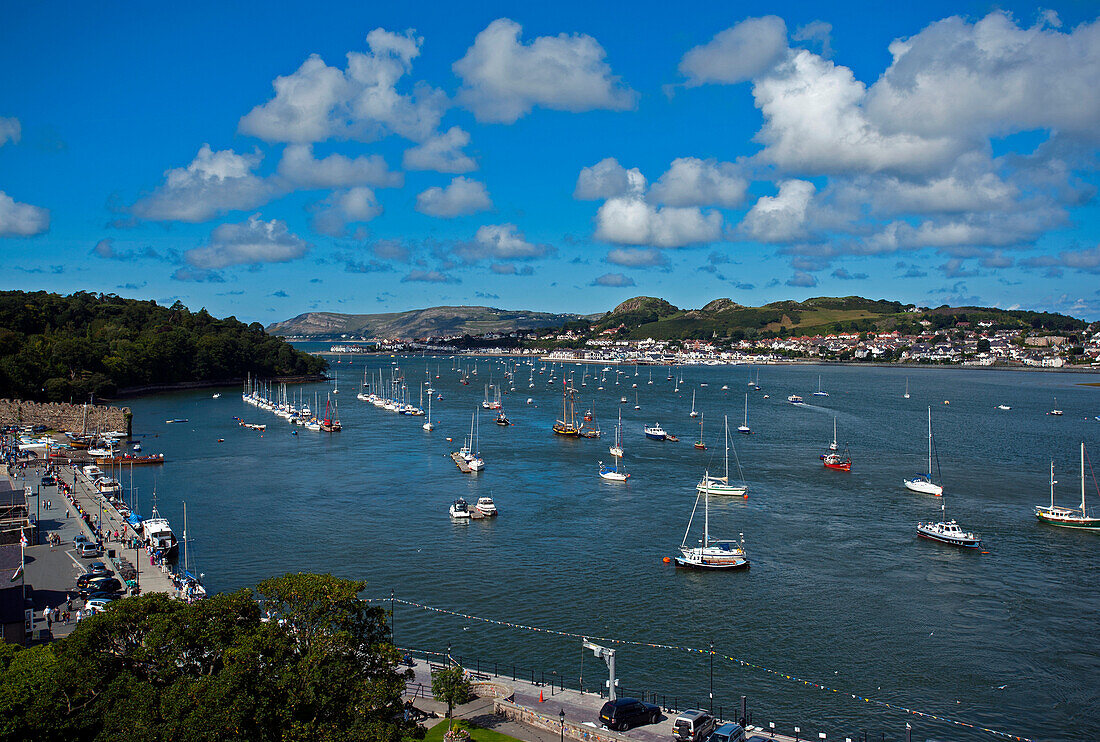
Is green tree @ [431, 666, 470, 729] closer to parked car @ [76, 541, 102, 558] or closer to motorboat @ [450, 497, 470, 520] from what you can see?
parked car @ [76, 541, 102, 558]

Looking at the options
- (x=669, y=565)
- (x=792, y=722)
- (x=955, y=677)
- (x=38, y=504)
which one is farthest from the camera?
(x=38, y=504)

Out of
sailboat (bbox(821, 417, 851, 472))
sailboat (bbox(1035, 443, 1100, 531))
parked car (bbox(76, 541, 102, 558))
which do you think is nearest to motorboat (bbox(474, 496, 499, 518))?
parked car (bbox(76, 541, 102, 558))

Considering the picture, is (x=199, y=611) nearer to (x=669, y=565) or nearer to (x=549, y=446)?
(x=669, y=565)

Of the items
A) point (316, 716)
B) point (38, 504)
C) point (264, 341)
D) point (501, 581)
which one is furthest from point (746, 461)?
point (264, 341)

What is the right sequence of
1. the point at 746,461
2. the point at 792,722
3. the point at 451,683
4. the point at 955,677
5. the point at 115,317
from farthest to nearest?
the point at 115,317 < the point at 746,461 < the point at 955,677 < the point at 792,722 < the point at 451,683

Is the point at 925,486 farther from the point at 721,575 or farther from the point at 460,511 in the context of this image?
the point at 460,511

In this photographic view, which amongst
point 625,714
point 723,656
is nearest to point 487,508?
point 723,656
